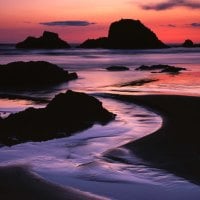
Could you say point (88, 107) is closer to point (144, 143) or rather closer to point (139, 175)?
point (144, 143)

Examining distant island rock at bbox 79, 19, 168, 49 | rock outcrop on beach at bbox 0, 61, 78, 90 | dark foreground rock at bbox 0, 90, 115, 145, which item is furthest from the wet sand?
distant island rock at bbox 79, 19, 168, 49

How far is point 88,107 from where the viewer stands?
398 inches

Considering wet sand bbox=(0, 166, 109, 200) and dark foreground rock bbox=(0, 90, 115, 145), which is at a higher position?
dark foreground rock bbox=(0, 90, 115, 145)

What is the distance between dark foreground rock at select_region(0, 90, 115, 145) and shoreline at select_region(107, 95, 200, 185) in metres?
1.54

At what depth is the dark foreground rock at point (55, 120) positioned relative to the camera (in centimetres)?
850

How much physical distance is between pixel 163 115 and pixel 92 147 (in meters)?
3.57

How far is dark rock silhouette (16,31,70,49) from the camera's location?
112m

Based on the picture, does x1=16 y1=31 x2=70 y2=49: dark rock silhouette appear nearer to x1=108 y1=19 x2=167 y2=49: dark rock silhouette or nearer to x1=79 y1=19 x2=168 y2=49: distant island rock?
x1=79 y1=19 x2=168 y2=49: distant island rock

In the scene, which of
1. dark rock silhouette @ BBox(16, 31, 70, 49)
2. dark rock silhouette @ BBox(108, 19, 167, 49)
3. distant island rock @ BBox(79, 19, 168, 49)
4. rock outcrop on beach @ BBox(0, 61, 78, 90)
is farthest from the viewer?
distant island rock @ BBox(79, 19, 168, 49)

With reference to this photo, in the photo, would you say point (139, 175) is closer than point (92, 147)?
Yes

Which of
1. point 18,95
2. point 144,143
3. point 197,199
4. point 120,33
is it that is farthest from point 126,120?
point 120,33

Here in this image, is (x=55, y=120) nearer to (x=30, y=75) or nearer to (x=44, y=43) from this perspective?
(x=30, y=75)

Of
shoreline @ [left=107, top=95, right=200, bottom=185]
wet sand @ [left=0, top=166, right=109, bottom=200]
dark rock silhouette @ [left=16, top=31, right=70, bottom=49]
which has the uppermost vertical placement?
dark rock silhouette @ [left=16, top=31, right=70, bottom=49]

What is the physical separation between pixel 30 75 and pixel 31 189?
16811 mm
